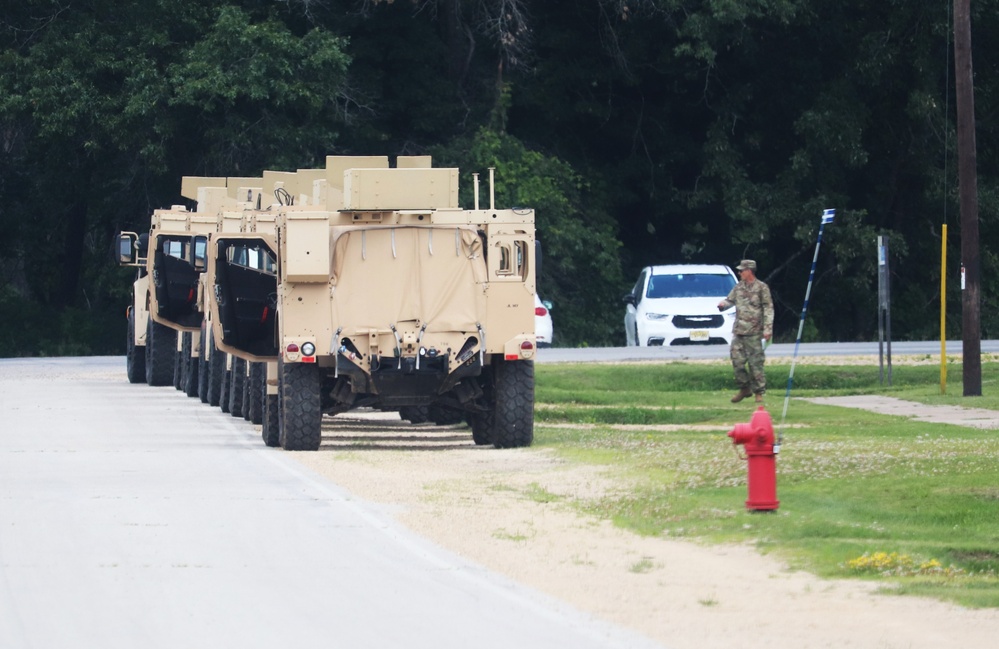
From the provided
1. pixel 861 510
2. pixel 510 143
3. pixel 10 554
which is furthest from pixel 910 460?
pixel 510 143

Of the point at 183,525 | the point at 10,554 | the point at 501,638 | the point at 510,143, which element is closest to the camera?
the point at 501,638

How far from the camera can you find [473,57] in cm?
4603

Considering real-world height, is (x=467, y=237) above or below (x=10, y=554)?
above

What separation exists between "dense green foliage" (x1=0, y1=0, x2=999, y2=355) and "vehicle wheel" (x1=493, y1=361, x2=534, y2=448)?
20846 millimetres

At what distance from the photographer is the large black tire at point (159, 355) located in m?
30.7

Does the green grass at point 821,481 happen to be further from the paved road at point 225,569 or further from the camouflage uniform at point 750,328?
the paved road at point 225,569

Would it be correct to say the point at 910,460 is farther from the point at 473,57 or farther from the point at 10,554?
the point at 473,57

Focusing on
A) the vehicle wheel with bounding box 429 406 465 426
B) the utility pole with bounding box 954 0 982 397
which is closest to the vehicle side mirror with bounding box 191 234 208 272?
the vehicle wheel with bounding box 429 406 465 426

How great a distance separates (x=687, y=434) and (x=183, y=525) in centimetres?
918

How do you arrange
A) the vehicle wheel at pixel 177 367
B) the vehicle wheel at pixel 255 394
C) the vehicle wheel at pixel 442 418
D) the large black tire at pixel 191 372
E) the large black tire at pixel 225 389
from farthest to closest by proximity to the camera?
the vehicle wheel at pixel 177 367
the large black tire at pixel 191 372
the large black tire at pixel 225 389
the vehicle wheel at pixel 442 418
the vehicle wheel at pixel 255 394

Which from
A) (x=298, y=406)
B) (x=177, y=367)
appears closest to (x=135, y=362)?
(x=177, y=367)

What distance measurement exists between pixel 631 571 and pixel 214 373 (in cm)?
1546

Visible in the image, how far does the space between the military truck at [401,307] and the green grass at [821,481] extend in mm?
1241

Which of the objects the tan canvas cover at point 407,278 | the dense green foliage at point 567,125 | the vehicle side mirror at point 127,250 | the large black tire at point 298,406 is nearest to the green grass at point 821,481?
the tan canvas cover at point 407,278
